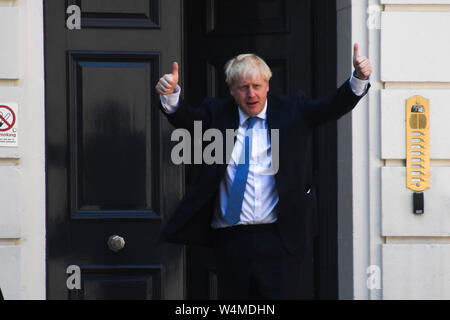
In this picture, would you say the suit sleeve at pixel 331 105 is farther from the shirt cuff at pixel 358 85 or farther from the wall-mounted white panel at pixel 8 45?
the wall-mounted white panel at pixel 8 45

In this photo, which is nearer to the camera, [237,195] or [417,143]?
[237,195]

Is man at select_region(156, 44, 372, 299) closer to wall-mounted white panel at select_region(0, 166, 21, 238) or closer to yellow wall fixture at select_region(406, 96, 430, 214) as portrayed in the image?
yellow wall fixture at select_region(406, 96, 430, 214)

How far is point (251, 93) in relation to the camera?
Answer: 4457 mm

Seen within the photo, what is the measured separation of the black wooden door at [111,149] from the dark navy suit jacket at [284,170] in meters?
1.04

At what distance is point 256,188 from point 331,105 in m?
0.59

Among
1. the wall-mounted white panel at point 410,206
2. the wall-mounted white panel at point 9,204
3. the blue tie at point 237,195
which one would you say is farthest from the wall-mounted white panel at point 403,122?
the wall-mounted white panel at point 9,204

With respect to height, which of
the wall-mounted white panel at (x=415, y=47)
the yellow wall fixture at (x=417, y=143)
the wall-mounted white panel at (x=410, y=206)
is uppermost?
the wall-mounted white panel at (x=415, y=47)

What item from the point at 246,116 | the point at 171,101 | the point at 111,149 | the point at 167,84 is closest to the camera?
the point at 167,84

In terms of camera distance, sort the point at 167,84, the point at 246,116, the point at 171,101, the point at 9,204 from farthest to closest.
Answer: the point at 9,204 < the point at 246,116 < the point at 171,101 < the point at 167,84

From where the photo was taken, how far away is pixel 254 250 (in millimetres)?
4430

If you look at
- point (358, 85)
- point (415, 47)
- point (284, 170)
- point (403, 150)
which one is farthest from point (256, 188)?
point (415, 47)

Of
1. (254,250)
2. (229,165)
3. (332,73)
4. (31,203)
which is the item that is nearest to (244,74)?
(229,165)

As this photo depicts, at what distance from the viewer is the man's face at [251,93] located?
4453mm

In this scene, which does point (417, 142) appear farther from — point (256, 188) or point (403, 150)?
point (256, 188)
